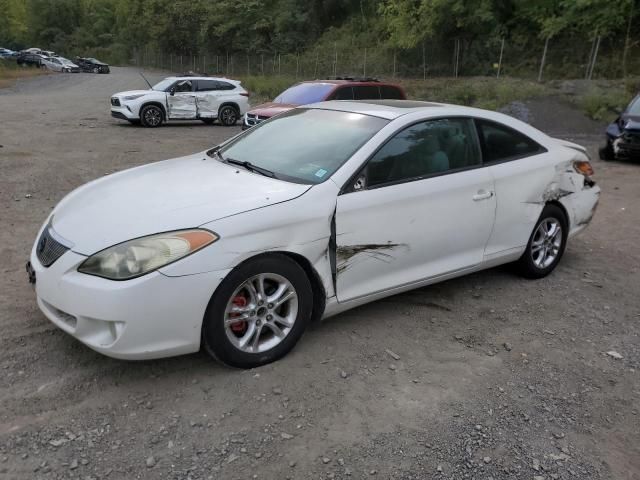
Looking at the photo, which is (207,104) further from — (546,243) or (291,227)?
(291,227)

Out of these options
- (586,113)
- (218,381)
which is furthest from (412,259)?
(586,113)

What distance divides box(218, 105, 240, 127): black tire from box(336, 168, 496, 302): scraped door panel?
1437cm

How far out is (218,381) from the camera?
3.27 m

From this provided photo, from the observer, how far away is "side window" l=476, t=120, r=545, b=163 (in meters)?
4.50

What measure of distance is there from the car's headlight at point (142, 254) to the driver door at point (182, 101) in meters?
14.5

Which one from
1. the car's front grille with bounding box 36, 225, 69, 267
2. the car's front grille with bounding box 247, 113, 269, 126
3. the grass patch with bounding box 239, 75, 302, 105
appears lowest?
the grass patch with bounding box 239, 75, 302, 105

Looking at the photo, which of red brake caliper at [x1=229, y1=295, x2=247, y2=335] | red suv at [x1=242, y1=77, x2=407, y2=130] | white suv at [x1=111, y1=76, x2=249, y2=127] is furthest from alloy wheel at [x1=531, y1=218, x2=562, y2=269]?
white suv at [x1=111, y1=76, x2=249, y2=127]

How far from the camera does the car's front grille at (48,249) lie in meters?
3.21

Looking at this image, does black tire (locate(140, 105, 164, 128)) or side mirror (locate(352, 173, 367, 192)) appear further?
black tire (locate(140, 105, 164, 128))

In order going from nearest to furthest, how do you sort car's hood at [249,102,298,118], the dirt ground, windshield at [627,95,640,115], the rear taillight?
the dirt ground, the rear taillight, windshield at [627,95,640,115], car's hood at [249,102,298,118]

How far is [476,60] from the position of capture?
92.9ft

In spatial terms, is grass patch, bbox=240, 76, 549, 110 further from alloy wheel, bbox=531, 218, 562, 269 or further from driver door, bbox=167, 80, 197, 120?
alloy wheel, bbox=531, 218, 562, 269

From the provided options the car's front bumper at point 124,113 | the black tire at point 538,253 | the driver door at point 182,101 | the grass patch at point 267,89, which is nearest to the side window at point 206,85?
the driver door at point 182,101

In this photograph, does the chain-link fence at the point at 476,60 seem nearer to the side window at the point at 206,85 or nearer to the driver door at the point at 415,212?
the side window at the point at 206,85
